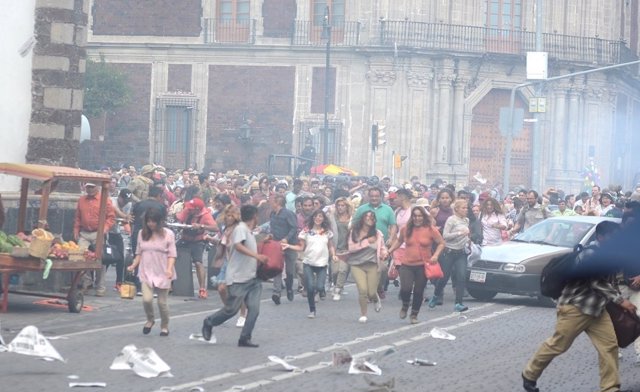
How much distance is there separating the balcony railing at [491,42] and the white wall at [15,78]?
33744mm

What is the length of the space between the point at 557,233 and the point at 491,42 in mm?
34779

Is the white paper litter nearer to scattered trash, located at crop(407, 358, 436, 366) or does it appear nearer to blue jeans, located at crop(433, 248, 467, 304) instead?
scattered trash, located at crop(407, 358, 436, 366)

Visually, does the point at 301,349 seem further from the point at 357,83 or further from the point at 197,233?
the point at 357,83

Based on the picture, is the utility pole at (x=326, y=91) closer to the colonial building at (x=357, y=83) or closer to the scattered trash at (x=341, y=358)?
the colonial building at (x=357, y=83)

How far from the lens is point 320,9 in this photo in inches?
2247

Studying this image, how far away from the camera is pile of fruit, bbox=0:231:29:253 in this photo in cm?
1798

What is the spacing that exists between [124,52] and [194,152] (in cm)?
497

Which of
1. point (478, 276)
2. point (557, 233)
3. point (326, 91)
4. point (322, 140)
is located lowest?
point (478, 276)

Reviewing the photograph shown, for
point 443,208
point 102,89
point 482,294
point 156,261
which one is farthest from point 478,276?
point 102,89

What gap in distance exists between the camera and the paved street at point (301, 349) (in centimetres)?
1295

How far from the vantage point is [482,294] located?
77.4 ft

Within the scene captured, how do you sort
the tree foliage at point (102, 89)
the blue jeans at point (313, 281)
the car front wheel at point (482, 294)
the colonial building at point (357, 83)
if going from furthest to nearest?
the tree foliage at point (102, 89)
the colonial building at point (357, 83)
the car front wheel at point (482, 294)
the blue jeans at point (313, 281)

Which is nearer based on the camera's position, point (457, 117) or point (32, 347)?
point (32, 347)

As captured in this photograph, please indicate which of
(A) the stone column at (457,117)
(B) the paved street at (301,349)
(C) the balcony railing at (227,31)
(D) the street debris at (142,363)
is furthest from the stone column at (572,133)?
(D) the street debris at (142,363)
